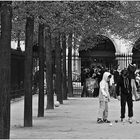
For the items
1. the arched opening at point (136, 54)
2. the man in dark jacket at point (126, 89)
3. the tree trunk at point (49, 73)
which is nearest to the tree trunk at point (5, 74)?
the man in dark jacket at point (126, 89)

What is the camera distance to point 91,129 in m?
14.7

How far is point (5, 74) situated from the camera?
10570mm

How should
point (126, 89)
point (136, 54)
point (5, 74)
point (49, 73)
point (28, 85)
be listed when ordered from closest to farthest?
1. point (5, 74)
2. point (28, 85)
3. point (126, 89)
4. point (49, 73)
5. point (136, 54)

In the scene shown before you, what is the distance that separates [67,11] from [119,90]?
3.48m

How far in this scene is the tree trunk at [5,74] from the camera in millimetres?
10484

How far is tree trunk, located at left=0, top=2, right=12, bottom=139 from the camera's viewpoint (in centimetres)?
1048

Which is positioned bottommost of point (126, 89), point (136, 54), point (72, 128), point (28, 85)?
point (72, 128)

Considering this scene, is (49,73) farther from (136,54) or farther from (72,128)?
(136,54)

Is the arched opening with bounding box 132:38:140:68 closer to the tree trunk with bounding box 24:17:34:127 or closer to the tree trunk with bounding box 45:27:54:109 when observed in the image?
the tree trunk with bounding box 45:27:54:109

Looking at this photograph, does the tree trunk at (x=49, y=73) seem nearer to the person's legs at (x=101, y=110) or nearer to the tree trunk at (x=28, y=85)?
the person's legs at (x=101, y=110)

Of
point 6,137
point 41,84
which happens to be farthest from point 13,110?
point 6,137

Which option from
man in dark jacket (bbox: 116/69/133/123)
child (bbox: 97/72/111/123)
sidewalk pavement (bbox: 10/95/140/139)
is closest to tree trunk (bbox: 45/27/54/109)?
sidewalk pavement (bbox: 10/95/140/139)

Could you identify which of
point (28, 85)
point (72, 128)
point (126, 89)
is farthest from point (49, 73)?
point (72, 128)

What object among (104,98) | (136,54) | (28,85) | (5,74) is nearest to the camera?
(5,74)
